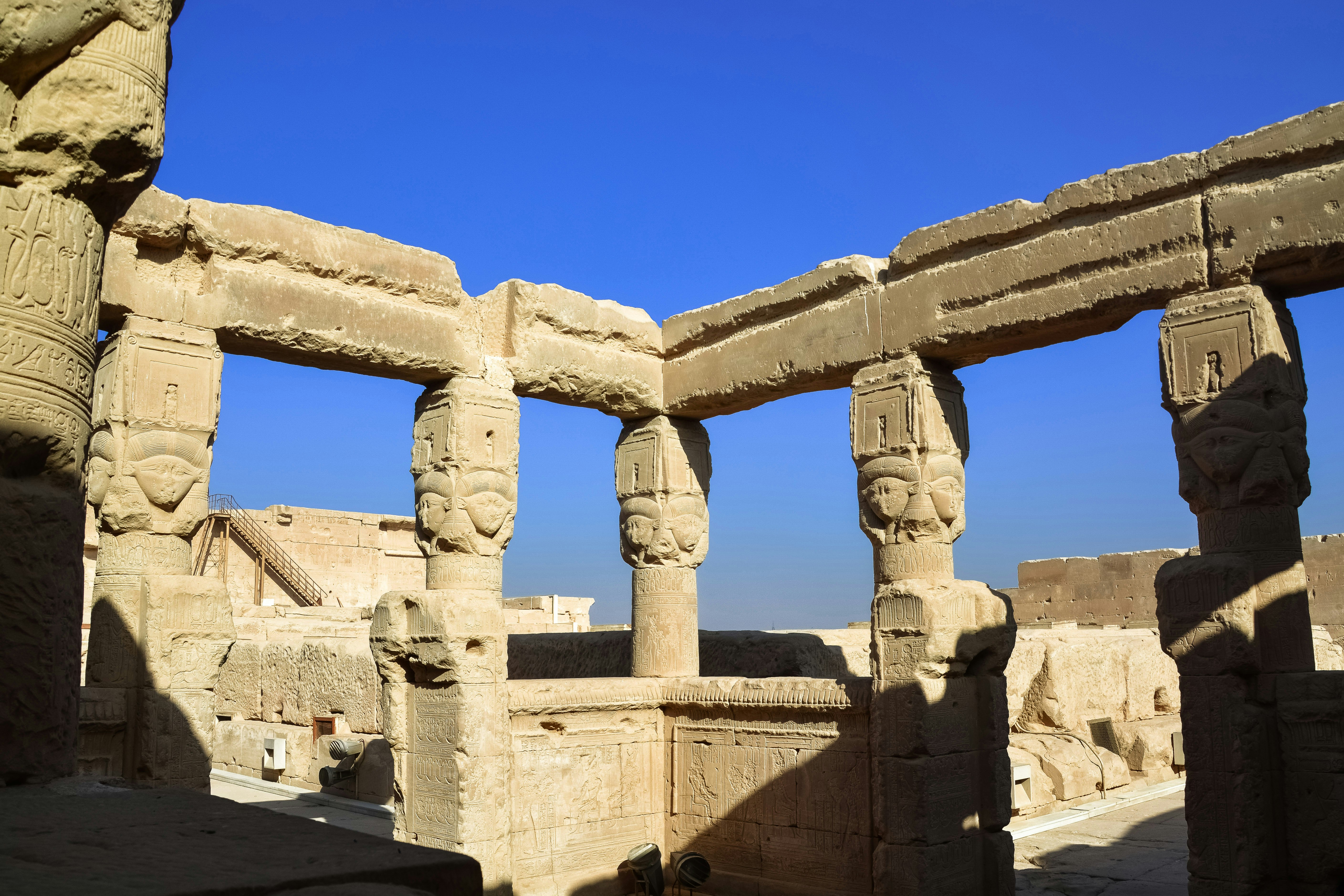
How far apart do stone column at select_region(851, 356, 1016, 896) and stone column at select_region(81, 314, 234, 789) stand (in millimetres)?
3974

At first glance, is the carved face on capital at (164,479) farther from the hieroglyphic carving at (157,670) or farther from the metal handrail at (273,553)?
the metal handrail at (273,553)

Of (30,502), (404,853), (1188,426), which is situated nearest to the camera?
(404,853)

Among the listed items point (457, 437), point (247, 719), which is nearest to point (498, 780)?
point (457, 437)

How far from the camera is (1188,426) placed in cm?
618

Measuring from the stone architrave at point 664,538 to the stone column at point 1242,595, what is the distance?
407 cm

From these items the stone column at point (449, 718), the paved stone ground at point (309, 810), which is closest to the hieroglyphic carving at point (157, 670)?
the stone column at point (449, 718)

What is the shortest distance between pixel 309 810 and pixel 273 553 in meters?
11.1

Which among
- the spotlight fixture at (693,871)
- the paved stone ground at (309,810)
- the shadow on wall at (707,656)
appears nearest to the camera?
the spotlight fixture at (693,871)

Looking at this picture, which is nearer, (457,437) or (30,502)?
(30,502)

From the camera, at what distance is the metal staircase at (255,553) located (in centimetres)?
2039

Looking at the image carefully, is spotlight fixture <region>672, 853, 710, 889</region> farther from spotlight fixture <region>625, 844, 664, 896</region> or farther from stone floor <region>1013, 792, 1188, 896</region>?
stone floor <region>1013, 792, 1188, 896</region>

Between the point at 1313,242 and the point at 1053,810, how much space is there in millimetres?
6319

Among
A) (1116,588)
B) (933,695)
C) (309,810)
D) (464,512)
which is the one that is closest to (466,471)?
(464,512)

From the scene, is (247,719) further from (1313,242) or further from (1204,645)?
(1313,242)
